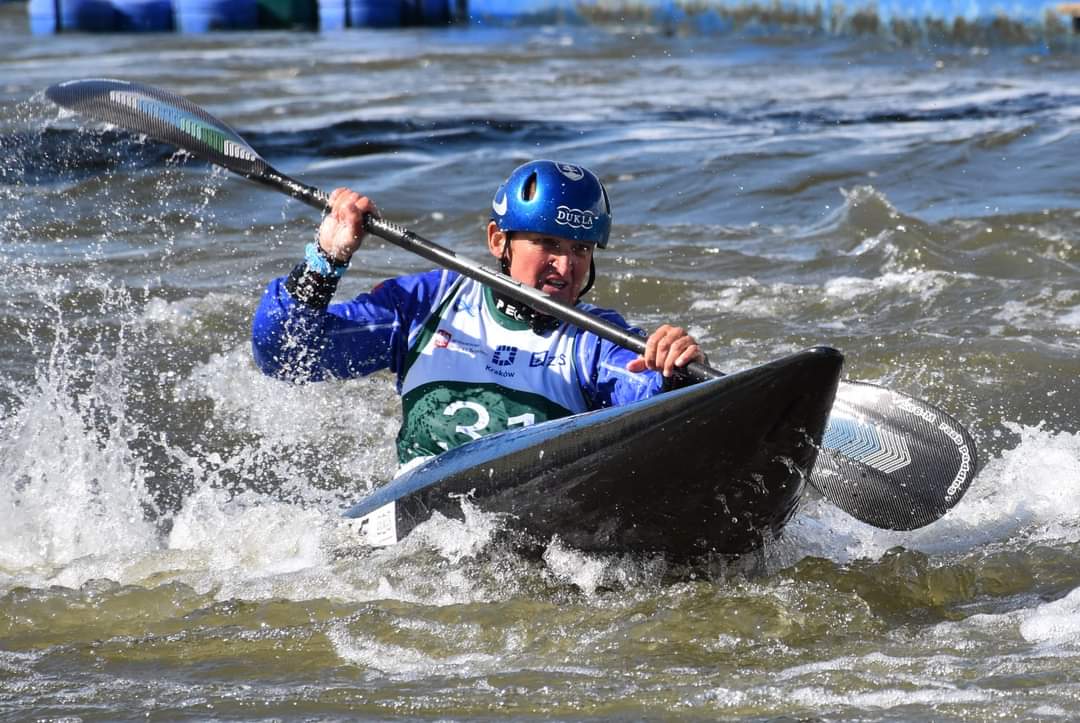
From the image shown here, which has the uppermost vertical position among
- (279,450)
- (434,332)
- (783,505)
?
(434,332)

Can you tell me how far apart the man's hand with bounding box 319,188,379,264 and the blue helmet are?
43 centimetres

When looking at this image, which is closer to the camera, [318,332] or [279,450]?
[318,332]

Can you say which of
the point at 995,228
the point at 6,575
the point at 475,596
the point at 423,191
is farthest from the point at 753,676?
the point at 423,191

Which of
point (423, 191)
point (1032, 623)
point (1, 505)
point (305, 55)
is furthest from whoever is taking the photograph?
point (305, 55)

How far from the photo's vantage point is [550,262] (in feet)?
15.9

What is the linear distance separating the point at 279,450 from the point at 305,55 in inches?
655

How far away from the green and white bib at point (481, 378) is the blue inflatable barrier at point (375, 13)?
2352cm

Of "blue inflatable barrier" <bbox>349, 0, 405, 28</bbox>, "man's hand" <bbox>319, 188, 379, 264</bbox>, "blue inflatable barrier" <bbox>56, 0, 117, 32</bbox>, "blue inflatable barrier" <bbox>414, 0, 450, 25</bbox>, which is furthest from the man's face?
"blue inflatable barrier" <bbox>56, 0, 117, 32</bbox>

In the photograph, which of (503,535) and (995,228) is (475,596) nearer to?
(503,535)

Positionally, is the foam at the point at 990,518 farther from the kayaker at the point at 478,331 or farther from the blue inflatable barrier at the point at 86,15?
the blue inflatable barrier at the point at 86,15

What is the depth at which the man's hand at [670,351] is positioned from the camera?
4270 millimetres

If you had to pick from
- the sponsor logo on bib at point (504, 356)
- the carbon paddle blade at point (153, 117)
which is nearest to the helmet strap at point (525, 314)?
the sponsor logo on bib at point (504, 356)

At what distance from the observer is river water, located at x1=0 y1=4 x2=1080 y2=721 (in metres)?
3.97

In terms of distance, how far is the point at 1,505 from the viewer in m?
5.63
